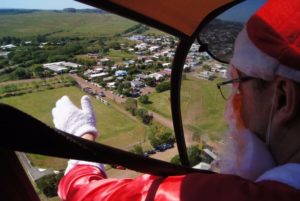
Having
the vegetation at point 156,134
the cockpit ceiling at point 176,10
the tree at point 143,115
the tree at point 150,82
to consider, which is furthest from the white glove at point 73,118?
the tree at point 143,115

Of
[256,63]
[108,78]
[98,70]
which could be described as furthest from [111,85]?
[256,63]

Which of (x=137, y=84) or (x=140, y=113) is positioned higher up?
(x=137, y=84)

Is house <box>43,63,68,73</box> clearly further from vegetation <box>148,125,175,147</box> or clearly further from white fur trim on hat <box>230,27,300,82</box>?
vegetation <box>148,125,175,147</box>

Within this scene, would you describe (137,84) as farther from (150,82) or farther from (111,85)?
(150,82)

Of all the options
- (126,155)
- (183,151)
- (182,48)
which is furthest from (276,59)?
(183,151)

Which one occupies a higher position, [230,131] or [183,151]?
[230,131]

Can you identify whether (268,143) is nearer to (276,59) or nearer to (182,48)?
(276,59)

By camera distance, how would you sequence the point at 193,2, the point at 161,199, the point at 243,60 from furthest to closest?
1. the point at 193,2
2. the point at 243,60
3. the point at 161,199
